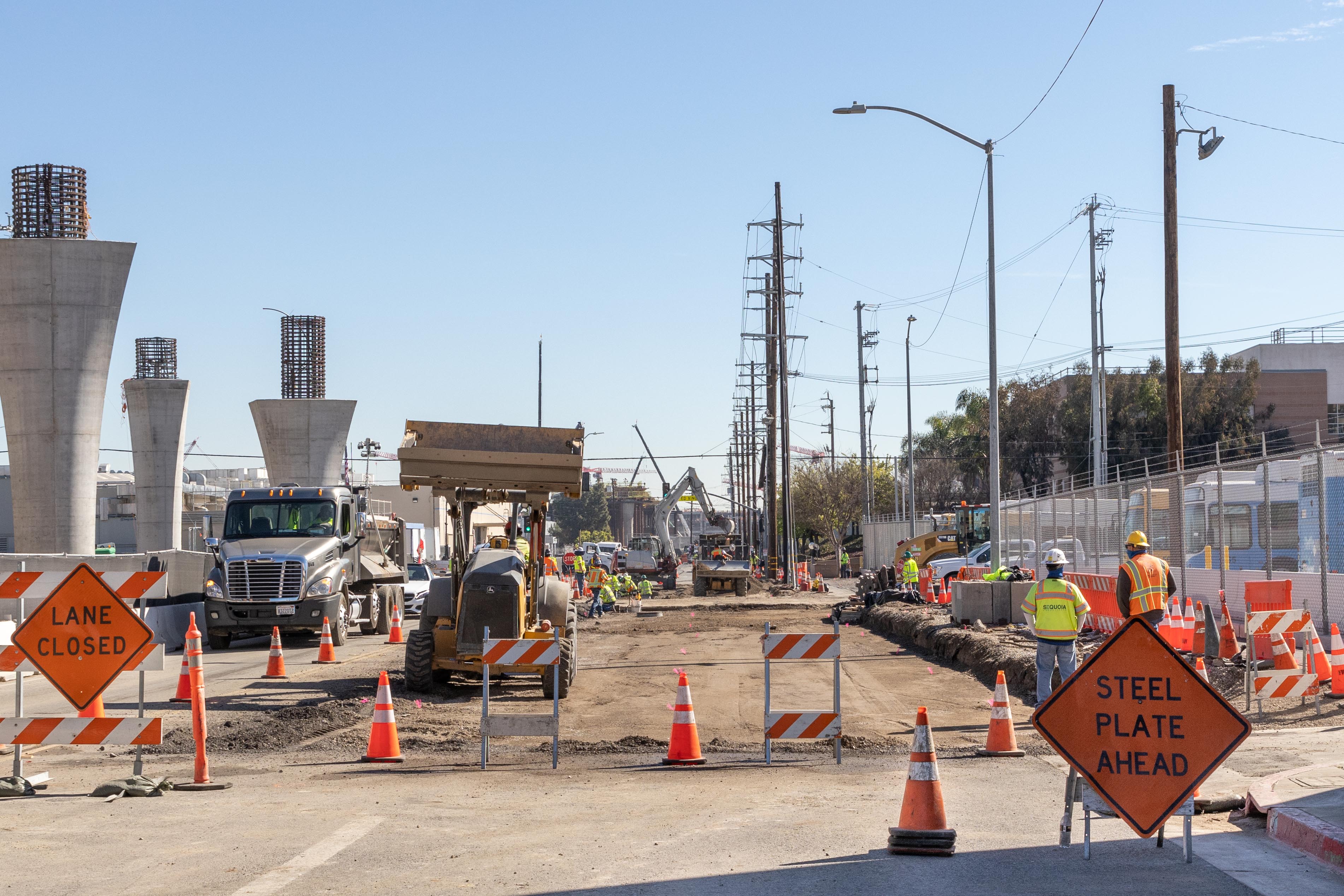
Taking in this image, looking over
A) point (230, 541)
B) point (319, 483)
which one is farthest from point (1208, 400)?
point (230, 541)

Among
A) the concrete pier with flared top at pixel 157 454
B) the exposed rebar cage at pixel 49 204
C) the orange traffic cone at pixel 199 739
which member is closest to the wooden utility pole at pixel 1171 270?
the orange traffic cone at pixel 199 739

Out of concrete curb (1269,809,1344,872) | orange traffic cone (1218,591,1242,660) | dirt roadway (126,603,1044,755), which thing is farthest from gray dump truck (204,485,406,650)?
concrete curb (1269,809,1344,872)

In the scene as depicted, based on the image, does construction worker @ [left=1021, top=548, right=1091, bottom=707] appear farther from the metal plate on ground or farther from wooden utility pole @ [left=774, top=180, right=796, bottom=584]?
wooden utility pole @ [left=774, top=180, right=796, bottom=584]

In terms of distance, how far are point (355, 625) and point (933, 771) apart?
25212mm

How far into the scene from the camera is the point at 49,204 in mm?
34312

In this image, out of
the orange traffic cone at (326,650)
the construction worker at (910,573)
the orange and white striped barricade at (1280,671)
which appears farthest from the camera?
the construction worker at (910,573)

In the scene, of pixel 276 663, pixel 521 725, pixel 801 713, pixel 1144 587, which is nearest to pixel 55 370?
pixel 276 663

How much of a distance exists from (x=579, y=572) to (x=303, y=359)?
22.1 metres

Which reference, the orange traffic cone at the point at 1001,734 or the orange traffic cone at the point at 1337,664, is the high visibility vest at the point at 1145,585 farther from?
the orange traffic cone at the point at 1001,734

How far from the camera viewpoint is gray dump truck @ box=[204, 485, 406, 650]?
26172 millimetres

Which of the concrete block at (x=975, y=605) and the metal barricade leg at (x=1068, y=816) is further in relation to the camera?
the concrete block at (x=975, y=605)

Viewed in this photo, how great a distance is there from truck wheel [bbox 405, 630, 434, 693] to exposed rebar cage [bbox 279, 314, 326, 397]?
145 feet

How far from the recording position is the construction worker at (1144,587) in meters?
13.6

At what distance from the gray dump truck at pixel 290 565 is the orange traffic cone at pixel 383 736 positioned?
1343 cm
